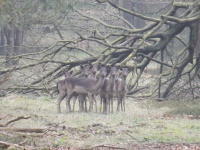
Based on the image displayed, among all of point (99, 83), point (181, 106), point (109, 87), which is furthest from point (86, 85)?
point (181, 106)

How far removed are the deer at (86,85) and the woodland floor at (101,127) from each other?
2.55ft

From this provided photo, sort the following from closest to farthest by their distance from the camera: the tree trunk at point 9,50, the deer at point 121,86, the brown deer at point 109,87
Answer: the brown deer at point 109,87 → the deer at point 121,86 → the tree trunk at point 9,50

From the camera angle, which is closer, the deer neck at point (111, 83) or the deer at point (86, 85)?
the deer at point (86, 85)

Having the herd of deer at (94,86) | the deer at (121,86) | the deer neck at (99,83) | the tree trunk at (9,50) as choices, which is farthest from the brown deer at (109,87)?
the tree trunk at (9,50)

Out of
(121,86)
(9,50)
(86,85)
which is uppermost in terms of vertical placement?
(9,50)

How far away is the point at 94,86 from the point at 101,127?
2.73 meters

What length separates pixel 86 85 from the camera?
1566 cm

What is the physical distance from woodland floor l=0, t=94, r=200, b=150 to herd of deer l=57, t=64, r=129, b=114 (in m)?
0.54

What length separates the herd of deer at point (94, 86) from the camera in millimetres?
15750

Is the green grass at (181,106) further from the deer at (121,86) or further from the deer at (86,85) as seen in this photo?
the deer at (86,85)

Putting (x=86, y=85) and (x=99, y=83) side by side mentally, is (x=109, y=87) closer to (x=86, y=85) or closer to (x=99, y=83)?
(x=99, y=83)

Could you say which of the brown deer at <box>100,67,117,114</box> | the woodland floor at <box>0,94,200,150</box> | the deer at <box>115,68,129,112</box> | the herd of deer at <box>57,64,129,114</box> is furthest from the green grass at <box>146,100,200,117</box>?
the brown deer at <box>100,67,117,114</box>

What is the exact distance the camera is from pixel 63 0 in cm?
1716

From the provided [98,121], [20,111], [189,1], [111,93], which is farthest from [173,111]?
[189,1]
